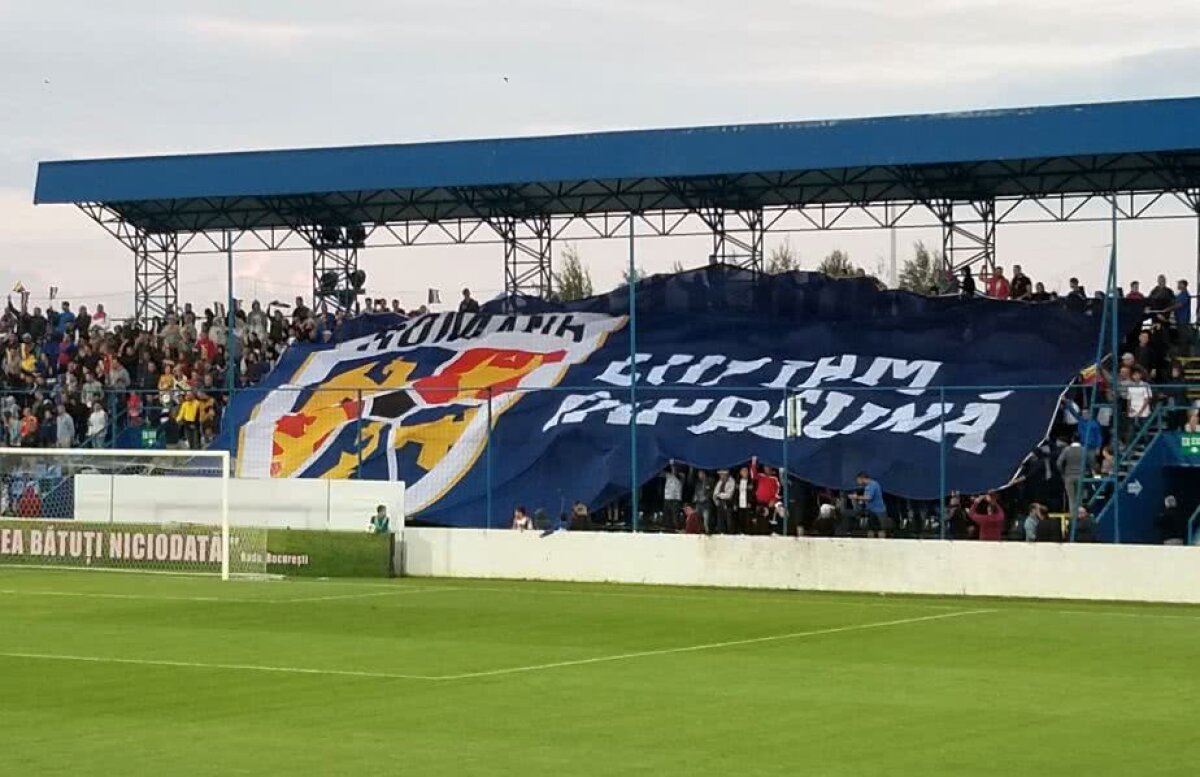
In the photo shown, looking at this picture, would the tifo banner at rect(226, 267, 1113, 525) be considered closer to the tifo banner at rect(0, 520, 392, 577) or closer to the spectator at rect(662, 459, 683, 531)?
the spectator at rect(662, 459, 683, 531)

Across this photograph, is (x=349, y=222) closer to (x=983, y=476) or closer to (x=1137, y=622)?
(x=983, y=476)

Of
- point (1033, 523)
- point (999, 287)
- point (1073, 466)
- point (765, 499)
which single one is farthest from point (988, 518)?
point (999, 287)

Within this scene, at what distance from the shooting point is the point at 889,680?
19.5 metres

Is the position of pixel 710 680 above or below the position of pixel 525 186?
below

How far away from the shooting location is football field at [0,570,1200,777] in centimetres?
1455

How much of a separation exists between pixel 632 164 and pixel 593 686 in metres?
23.6

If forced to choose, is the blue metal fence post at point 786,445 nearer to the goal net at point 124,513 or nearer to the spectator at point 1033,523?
the spectator at point 1033,523

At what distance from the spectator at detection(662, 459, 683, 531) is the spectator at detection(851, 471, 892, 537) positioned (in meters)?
3.50

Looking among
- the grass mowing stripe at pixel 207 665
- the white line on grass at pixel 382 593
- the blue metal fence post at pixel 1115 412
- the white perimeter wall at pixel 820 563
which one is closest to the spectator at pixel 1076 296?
the blue metal fence post at pixel 1115 412

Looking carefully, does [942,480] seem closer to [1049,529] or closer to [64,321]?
[1049,529]

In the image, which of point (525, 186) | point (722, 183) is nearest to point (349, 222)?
point (525, 186)

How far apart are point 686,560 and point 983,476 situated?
15.9ft

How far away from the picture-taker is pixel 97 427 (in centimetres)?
4372

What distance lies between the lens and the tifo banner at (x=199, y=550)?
36.0 metres
